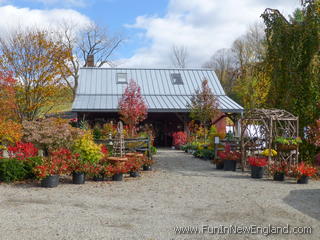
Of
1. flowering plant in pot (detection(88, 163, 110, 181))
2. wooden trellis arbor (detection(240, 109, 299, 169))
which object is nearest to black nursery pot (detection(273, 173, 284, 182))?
wooden trellis arbor (detection(240, 109, 299, 169))

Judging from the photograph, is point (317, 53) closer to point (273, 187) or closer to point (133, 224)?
point (273, 187)

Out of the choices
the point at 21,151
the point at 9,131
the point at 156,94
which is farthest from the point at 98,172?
the point at 156,94

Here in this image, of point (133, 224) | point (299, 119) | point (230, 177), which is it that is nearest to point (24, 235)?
point (133, 224)

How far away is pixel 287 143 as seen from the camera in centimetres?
1136

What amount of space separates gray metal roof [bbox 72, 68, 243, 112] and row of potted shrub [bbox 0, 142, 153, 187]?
10.6 m

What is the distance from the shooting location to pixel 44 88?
1998 cm

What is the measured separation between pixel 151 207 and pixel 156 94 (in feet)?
58.4

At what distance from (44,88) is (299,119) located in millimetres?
13376

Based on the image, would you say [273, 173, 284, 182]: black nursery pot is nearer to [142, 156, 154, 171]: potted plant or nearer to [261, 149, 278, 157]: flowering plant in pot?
[261, 149, 278, 157]: flowering plant in pot

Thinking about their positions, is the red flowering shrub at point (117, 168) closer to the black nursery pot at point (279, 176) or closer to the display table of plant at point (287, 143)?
the black nursery pot at point (279, 176)

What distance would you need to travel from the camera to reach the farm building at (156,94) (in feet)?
73.6

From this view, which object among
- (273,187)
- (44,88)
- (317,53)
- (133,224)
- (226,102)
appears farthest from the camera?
(226,102)

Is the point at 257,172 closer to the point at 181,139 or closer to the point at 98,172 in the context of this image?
the point at 98,172

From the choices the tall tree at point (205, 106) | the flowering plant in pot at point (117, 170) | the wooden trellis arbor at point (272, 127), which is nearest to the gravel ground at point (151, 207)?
the flowering plant in pot at point (117, 170)
